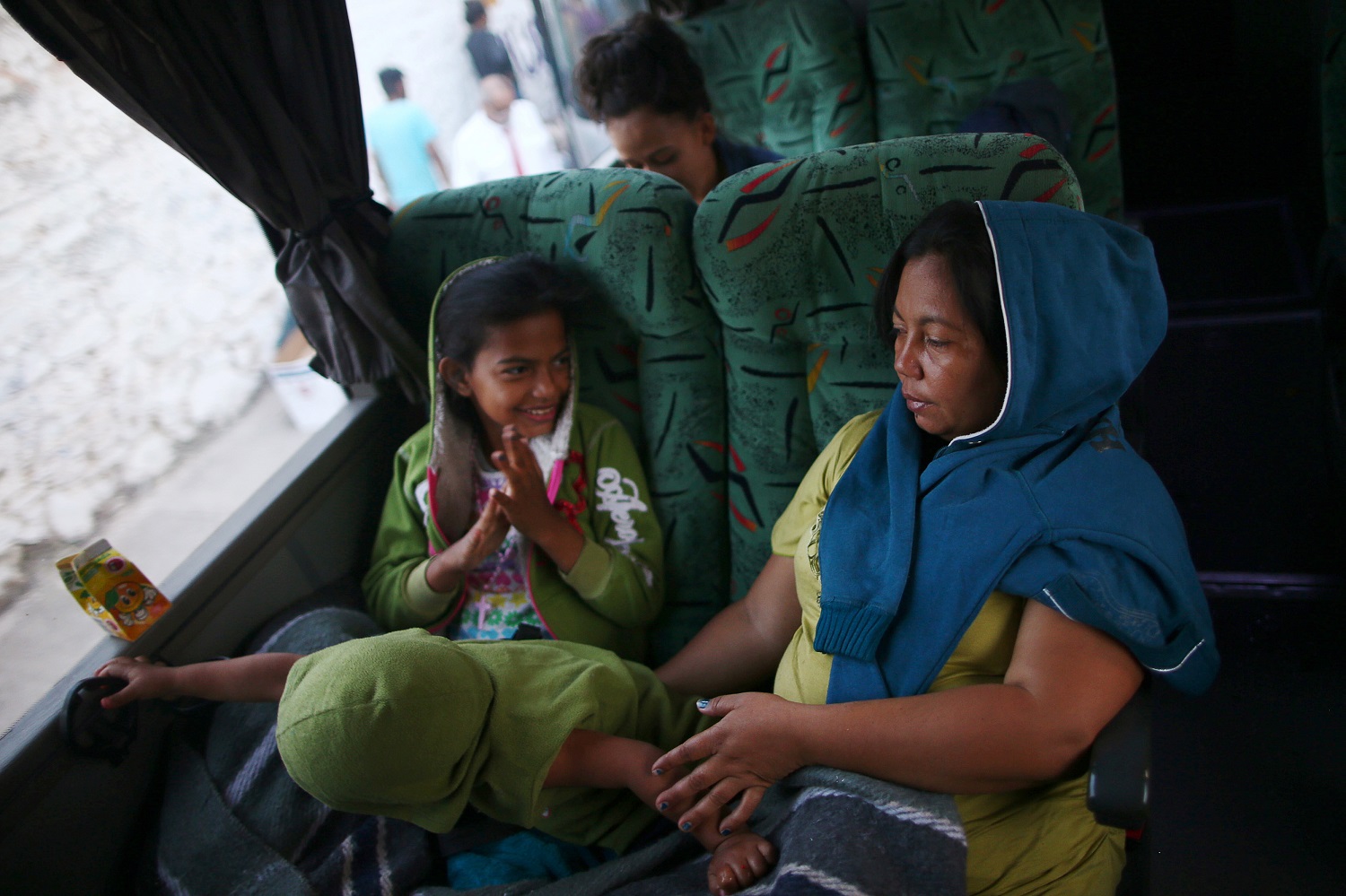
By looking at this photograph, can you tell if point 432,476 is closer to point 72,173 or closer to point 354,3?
point 72,173

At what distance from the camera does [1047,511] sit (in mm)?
937

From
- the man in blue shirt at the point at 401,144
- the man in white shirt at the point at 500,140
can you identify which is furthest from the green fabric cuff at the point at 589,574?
Answer: the man in white shirt at the point at 500,140

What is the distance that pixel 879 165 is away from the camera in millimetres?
1241

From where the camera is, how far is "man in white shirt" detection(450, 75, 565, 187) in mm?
3154

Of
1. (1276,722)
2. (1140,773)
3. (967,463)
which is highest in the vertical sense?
(967,463)

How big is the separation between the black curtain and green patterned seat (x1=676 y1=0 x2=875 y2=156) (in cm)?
131

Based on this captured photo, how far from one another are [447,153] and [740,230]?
210 cm

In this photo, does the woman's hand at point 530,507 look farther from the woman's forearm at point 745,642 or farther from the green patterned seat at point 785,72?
the green patterned seat at point 785,72

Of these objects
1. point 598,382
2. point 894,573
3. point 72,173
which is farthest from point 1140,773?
point 72,173

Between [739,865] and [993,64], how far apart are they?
2.34 meters

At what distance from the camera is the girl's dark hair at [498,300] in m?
1.40

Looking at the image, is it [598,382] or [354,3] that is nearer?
[598,382]

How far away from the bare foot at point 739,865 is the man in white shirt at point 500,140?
273cm

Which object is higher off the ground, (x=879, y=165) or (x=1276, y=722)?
(x=879, y=165)
